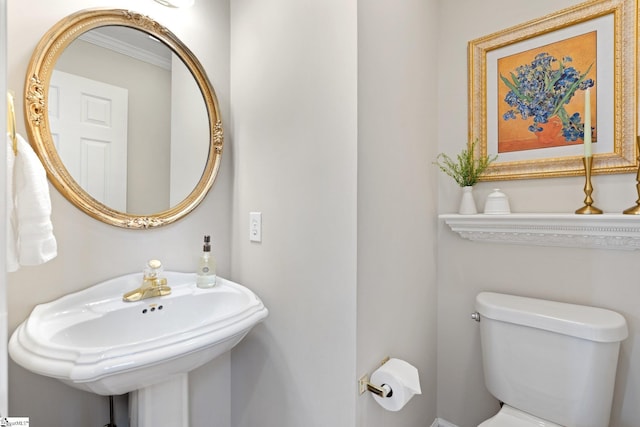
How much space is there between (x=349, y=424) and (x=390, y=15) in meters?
1.40

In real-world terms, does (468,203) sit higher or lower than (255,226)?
higher

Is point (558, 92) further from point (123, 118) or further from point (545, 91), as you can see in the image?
Answer: point (123, 118)

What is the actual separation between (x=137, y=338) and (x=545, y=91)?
1.79m

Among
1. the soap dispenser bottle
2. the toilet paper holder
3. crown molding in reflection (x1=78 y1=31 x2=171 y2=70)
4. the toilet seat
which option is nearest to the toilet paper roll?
the toilet paper holder

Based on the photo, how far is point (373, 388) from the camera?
94cm

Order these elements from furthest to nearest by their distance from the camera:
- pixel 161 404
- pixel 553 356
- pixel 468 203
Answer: pixel 468 203, pixel 553 356, pixel 161 404

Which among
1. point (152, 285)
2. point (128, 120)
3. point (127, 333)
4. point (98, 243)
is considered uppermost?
point (128, 120)

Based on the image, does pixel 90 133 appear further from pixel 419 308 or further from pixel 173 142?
pixel 419 308

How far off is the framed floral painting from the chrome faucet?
1.40m

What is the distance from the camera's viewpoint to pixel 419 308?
4.30 feet

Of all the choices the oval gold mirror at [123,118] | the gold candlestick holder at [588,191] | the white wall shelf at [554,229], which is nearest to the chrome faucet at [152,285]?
the oval gold mirror at [123,118]

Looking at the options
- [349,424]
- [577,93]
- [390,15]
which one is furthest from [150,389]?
[577,93]

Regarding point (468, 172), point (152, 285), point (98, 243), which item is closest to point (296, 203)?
point (152, 285)

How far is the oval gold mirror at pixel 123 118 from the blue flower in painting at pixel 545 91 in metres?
1.29
